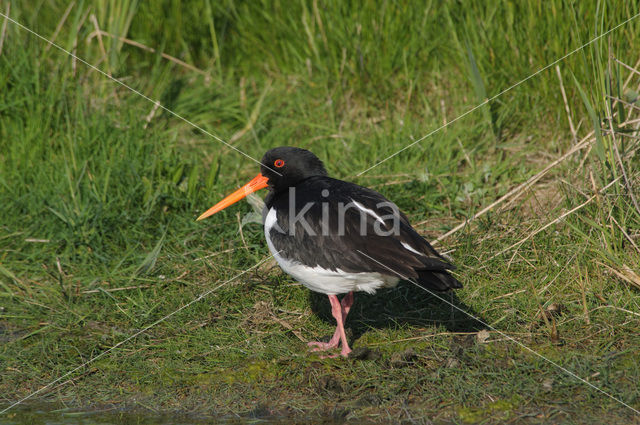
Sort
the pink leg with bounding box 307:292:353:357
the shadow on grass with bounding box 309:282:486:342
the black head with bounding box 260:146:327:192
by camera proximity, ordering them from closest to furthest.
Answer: the pink leg with bounding box 307:292:353:357, the shadow on grass with bounding box 309:282:486:342, the black head with bounding box 260:146:327:192

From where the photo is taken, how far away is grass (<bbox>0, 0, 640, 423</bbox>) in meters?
3.65

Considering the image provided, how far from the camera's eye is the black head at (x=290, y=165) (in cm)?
435

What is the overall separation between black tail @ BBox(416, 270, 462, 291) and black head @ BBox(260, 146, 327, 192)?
112 cm

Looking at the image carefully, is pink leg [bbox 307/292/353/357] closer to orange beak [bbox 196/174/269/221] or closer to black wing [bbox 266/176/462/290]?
black wing [bbox 266/176/462/290]

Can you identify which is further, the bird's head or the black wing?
the bird's head

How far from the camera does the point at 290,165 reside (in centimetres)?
435

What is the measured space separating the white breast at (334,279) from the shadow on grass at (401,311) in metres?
0.38

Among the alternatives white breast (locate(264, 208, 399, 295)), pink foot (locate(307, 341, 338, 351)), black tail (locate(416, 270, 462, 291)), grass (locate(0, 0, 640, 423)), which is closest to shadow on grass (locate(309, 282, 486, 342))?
grass (locate(0, 0, 640, 423))

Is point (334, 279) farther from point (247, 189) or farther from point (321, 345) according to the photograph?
point (247, 189)

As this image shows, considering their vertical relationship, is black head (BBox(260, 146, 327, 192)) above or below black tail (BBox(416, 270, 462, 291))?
above

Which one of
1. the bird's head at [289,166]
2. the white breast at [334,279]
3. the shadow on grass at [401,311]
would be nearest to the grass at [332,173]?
the shadow on grass at [401,311]

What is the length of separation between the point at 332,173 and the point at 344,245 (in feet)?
6.59
